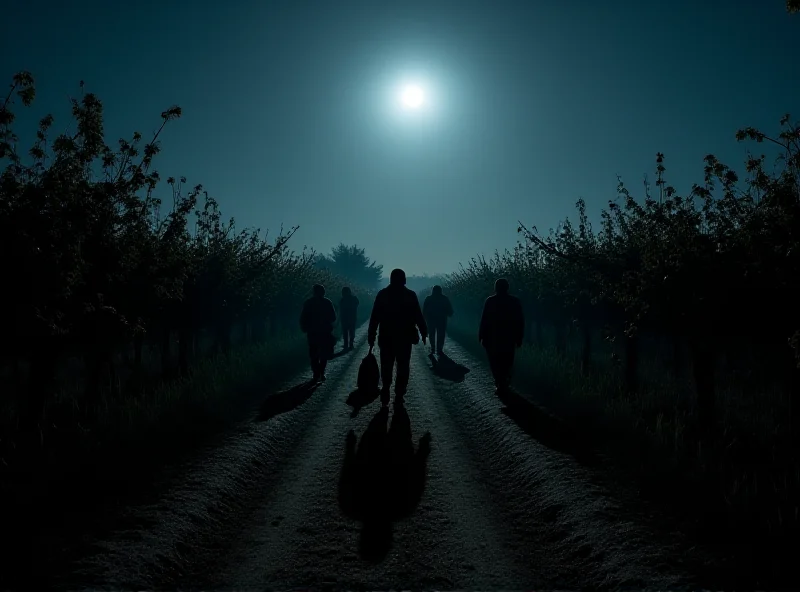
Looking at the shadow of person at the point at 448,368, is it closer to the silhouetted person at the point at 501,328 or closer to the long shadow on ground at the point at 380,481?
the silhouetted person at the point at 501,328

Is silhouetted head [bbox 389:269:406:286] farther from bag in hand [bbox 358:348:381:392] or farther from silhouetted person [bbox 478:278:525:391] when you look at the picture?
silhouetted person [bbox 478:278:525:391]

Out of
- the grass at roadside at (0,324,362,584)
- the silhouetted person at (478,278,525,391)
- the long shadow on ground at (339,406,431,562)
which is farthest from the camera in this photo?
the silhouetted person at (478,278,525,391)

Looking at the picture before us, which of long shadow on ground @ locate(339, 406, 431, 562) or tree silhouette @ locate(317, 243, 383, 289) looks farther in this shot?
tree silhouette @ locate(317, 243, 383, 289)

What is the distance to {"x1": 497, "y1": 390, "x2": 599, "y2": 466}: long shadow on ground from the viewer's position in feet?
22.4

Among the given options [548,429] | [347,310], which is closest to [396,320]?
[548,429]

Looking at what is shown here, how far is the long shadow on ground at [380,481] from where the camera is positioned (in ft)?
15.6

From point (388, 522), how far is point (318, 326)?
27.8 ft

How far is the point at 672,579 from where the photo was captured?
12.0 ft

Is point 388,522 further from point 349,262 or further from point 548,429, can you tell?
point 349,262

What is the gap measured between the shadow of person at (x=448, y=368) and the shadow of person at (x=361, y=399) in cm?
384

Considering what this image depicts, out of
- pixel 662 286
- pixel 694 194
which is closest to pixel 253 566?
pixel 662 286

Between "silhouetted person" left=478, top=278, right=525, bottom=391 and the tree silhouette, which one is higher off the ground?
the tree silhouette

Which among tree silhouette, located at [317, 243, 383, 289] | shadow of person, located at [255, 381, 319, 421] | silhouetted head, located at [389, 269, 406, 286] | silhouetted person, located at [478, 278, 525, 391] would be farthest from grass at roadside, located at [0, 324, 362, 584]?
tree silhouette, located at [317, 243, 383, 289]

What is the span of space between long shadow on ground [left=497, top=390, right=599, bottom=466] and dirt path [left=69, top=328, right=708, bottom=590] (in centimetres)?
7
